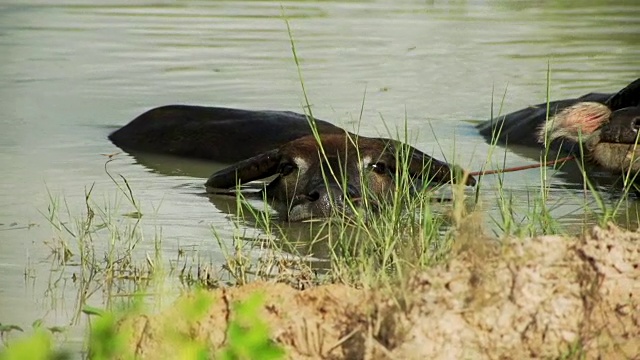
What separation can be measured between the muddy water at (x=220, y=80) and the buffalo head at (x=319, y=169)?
231mm

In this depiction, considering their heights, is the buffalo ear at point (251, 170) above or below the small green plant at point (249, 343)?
below

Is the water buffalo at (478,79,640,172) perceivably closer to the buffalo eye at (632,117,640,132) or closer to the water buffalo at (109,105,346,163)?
the buffalo eye at (632,117,640,132)

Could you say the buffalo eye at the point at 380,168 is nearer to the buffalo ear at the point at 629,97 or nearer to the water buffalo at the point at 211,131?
the water buffalo at the point at 211,131

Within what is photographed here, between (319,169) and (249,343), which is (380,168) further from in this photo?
(249,343)

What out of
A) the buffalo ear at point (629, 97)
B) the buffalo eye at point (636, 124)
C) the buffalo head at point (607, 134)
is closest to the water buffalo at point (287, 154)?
the buffalo head at point (607, 134)

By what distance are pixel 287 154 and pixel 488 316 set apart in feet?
11.2

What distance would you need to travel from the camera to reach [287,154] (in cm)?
680

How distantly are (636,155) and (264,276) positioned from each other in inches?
78.5

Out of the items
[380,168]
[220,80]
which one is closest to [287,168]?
[380,168]

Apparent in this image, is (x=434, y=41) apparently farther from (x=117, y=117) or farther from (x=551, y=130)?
(x=551, y=130)

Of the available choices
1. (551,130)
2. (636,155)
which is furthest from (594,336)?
(636,155)

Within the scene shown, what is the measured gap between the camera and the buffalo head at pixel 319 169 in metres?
6.48

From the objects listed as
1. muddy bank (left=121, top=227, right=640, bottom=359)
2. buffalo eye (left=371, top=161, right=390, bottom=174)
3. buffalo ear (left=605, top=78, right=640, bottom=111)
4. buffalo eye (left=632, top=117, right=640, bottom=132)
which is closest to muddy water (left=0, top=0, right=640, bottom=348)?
buffalo eye (left=371, top=161, right=390, bottom=174)

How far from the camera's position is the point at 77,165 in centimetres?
774
